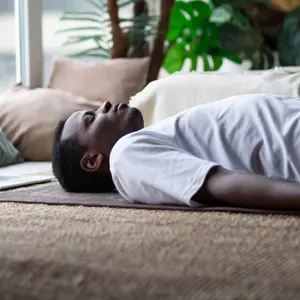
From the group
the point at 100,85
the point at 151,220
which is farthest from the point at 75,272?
the point at 100,85

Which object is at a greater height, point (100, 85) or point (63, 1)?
point (63, 1)

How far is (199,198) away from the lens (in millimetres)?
1459

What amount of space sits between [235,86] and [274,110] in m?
0.70

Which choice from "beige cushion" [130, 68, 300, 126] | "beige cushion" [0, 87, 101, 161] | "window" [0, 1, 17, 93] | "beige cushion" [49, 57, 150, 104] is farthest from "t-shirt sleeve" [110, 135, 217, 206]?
"window" [0, 1, 17, 93]

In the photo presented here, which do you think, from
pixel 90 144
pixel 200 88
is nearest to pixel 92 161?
pixel 90 144

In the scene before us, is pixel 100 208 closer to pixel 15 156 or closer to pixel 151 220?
pixel 151 220

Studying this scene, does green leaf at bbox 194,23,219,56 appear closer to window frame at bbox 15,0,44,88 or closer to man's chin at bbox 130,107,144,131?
window frame at bbox 15,0,44,88

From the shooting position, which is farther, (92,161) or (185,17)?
(185,17)

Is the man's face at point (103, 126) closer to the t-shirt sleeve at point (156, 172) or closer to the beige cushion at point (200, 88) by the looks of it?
the t-shirt sleeve at point (156, 172)

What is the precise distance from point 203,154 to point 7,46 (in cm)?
181

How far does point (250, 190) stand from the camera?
1.40 m

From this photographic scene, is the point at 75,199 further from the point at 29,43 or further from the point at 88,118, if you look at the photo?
the point at 29,43

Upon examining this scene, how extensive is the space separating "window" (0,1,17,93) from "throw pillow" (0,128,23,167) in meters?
0.65

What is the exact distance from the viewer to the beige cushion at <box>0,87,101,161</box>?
261 cm
